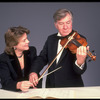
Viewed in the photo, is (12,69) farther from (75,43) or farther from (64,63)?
(75,43)

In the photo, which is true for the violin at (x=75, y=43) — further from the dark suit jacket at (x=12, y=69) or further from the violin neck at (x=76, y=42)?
the dark suit jacket at (x=12, y=69)

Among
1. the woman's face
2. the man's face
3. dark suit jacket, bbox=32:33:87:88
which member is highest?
the man's face

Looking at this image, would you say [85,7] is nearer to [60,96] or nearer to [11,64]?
[11,64]

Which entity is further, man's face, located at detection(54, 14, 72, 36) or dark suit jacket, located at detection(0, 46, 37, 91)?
man's face, located at detection(54, 14, 72, 36)

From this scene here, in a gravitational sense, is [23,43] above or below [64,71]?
above

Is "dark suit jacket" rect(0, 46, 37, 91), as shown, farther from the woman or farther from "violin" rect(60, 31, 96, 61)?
"violin" rect(60, 31, 96, 61)

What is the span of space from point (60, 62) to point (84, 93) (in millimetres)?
398

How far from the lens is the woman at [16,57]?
1.34 meters

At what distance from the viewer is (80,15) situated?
184 cm

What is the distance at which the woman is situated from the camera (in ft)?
4.41

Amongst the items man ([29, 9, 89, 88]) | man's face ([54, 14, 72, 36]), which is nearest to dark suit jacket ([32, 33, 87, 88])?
man ([29, 9, 89, 88])

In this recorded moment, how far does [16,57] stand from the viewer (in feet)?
4.56

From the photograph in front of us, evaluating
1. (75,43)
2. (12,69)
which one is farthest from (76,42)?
(12,69)

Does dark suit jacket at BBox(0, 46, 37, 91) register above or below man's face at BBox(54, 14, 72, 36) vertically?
below
